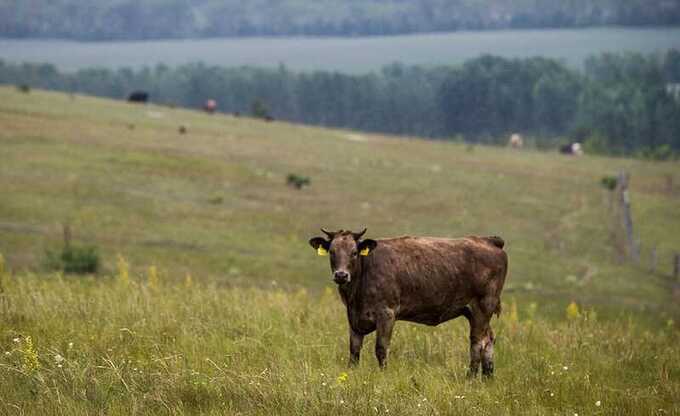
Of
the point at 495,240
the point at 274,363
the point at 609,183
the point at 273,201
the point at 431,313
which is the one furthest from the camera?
the point at 609,183

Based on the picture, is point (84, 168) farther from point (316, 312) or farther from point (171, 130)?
point (316, 312)

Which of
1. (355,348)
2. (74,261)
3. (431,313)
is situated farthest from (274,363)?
(74,261)

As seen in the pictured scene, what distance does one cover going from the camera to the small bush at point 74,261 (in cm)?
3791

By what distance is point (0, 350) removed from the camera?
416 inches

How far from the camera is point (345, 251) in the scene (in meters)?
11.2

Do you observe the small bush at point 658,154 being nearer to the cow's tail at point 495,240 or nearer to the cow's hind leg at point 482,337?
the cow's tail at point 495,240

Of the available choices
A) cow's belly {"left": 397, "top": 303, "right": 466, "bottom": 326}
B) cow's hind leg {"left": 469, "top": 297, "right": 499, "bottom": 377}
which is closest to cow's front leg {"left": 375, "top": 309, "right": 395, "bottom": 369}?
cow's belly {"left": 397, "top": 303, "right": 466, "bottom": 326}

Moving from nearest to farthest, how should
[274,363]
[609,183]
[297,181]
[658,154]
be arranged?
[274,363]
[297,181]
[609,183]
[658,154]

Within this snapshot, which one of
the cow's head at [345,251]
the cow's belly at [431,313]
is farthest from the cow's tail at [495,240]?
the cow's head at [345,251]

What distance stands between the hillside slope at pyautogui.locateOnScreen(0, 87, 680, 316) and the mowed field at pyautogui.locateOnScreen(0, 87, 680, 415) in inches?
9.3

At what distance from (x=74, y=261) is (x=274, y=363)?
1156 inches

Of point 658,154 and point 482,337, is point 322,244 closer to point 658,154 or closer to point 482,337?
point 482,337

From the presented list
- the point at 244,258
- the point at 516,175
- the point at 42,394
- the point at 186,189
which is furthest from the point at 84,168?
the point at 42,394

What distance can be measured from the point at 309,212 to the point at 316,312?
43.5 m
